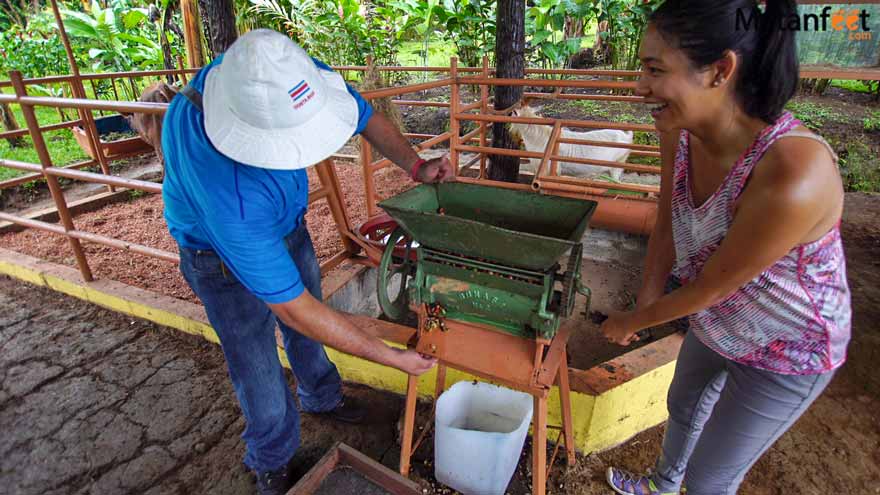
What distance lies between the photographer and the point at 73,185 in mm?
5648

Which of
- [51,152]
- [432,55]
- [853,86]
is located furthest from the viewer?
[432,55]

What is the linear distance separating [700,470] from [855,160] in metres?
6.64

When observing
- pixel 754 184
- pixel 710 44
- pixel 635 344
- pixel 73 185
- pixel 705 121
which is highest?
pixel 710 44

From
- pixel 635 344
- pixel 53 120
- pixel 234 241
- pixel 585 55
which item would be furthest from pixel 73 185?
pixel 585 55

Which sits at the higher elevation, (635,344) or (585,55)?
(585,55)

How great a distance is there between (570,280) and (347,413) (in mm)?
1493

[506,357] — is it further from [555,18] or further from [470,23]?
[470,23]

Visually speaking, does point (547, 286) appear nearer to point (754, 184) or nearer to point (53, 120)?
point (754, 184)

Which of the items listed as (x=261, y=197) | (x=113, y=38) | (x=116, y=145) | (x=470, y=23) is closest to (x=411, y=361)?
(x=261, y=197)

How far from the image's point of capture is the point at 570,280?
1.23 meters

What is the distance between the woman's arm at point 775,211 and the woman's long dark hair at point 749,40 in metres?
0.13

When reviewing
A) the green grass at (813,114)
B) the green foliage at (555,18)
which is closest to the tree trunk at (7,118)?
the green foliage at (555,18)

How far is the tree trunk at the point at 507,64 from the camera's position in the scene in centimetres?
422

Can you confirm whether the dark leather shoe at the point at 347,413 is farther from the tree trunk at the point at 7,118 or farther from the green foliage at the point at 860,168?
the tree trunk at the point at 7,118
